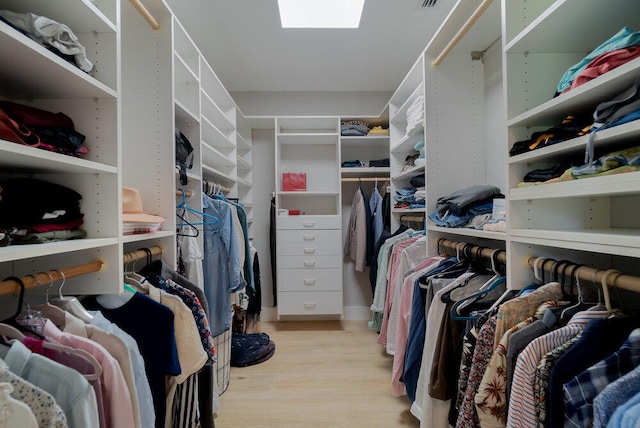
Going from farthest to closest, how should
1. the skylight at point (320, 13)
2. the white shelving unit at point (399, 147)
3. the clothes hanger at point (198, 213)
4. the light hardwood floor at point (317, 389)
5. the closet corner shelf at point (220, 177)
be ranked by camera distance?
the white shelving unit at point (399, 147), the closet corner shelf at point (220, 177), the skylight at point (320, 13), the light hardwood floor at point (317, 389), the clothes hanger at point (198, 213)

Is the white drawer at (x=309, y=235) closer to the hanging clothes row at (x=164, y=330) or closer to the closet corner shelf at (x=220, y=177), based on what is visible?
the closet corner shelf at (x=220, y=177)

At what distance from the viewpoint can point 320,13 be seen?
→ 204cm

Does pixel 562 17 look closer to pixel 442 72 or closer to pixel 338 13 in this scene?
pixel 442 72

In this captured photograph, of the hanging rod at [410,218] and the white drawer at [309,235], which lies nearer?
the hanging rod at [410,218]

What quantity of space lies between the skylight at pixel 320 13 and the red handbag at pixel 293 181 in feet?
4.39

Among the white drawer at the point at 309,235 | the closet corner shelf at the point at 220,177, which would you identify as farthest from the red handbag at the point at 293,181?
the closet corner shelf at the point at 220,177

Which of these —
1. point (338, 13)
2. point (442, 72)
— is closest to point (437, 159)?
A: point (442, 72)

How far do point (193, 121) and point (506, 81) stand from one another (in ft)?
4.89

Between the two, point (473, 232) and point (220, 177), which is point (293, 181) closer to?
point (220, 177)

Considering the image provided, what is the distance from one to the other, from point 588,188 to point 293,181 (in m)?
2.54

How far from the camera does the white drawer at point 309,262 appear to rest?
291cm

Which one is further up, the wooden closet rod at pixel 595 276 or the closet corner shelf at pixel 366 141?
the closet corner shelf at pixel 366 141

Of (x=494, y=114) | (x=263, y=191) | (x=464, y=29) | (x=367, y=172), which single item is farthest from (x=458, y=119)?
(x=263, y=191)

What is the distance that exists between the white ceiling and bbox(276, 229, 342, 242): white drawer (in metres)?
1.48
